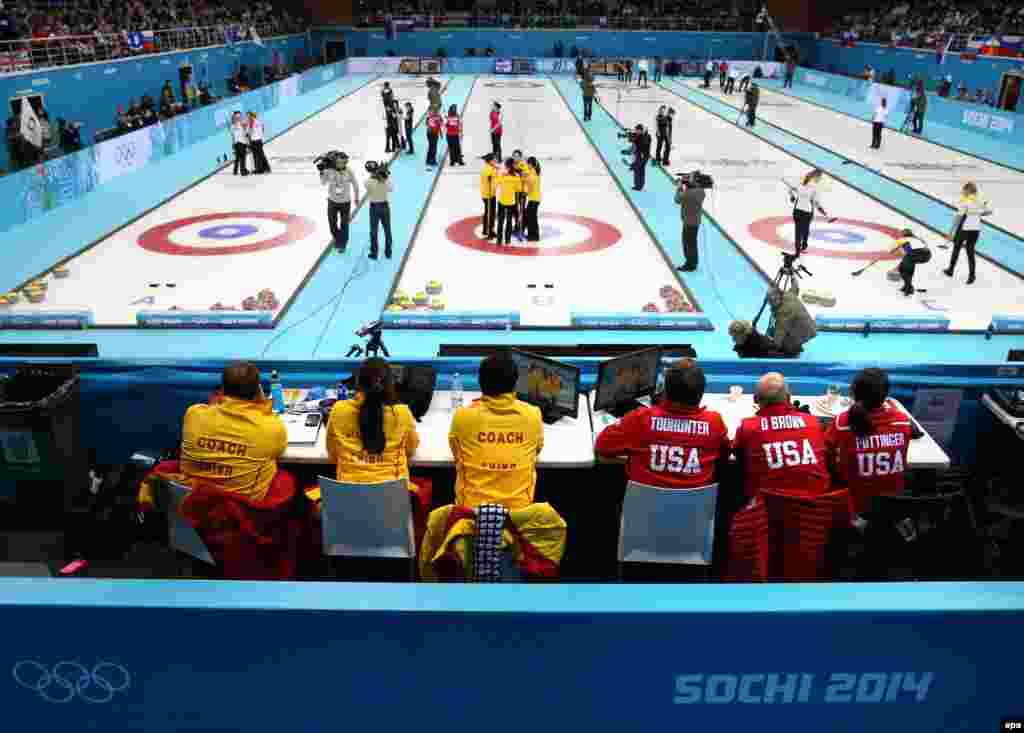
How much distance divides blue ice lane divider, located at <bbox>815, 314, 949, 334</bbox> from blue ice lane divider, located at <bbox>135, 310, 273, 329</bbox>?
7.10m

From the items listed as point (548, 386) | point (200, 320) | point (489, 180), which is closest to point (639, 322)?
point (489, 180)

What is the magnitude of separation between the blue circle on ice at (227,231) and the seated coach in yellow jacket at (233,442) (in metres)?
10.0

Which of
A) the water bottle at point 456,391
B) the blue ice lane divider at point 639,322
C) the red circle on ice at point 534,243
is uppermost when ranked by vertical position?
the water bottle at point 456,391

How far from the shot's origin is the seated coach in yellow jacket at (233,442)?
4395 millimetres

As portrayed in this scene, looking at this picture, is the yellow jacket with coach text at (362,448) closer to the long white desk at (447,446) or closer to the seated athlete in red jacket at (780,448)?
the long white desk at (447,446)

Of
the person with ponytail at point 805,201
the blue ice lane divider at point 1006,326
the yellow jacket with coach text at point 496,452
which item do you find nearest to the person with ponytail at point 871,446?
the yellow jacket with coach text at point 496,452

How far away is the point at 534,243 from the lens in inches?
531

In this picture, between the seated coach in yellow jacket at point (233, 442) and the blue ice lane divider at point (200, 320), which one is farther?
the blue ice lane divider at point (200, 320)

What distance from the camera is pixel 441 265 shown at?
1225 centimetres

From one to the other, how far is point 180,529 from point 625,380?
3.18 m

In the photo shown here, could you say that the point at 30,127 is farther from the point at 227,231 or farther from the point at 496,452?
the point at 496,452

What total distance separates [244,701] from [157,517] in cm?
327

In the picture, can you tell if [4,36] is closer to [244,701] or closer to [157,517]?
[157,517]

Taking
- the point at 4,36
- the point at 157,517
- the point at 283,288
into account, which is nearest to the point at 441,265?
the point at 283,288
